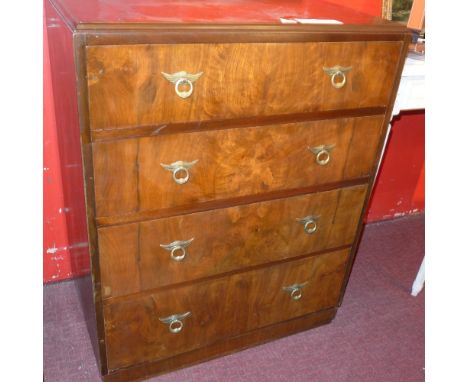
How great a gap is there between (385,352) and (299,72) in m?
1.09

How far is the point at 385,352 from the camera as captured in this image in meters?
1.67

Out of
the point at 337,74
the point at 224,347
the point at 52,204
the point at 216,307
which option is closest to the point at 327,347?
the point at 224,347

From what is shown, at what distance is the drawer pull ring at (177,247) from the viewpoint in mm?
1216

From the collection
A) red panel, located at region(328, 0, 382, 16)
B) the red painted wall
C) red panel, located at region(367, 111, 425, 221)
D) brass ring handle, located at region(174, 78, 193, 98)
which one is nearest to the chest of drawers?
brass ring handle, located at region(174, 78, 193, 98)

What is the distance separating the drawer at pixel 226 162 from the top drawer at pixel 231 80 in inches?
2.1

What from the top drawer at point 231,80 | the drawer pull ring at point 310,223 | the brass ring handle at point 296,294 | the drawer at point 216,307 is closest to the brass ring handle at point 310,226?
the drawer pull ring at point 310,223

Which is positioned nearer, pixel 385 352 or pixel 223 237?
pixel 223 237

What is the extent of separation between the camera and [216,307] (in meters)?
1.41

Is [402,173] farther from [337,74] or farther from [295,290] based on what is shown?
[337,74]

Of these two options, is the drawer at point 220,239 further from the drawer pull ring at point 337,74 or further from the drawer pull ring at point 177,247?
the drawer pull ring at point 337,74

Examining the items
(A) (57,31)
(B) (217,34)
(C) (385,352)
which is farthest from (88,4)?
(C) (385,352)

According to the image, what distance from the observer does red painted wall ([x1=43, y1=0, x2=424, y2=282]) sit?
1444 mm

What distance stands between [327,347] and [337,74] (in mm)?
981

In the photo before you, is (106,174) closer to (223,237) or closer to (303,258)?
(223,237)
